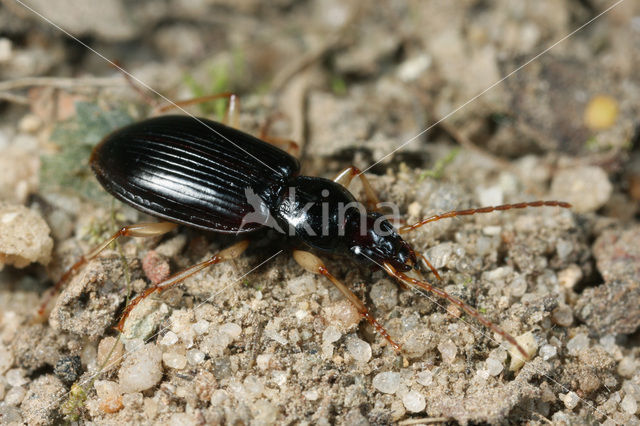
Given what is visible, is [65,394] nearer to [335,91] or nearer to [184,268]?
[184,268]

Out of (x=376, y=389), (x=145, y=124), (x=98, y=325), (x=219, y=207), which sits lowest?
(x=376, y=389)

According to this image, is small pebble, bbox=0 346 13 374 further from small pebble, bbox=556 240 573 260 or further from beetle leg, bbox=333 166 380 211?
small pebble, bbox=556 240 573 260

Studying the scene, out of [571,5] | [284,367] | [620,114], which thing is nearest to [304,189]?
[284,367]

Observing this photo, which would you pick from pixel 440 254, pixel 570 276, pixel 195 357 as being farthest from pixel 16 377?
pixel 570 276

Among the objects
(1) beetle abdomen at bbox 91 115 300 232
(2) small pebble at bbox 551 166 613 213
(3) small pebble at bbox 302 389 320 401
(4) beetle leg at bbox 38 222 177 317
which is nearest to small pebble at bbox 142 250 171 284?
(4) beetle leg at bbox 38 222 177 317

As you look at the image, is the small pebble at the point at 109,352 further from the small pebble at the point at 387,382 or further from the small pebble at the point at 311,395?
the small pebble at the point at 387,382

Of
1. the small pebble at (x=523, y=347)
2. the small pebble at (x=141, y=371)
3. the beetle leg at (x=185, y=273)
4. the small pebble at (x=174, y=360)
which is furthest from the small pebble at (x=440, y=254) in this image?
the small pebble at (x=141, y=371)

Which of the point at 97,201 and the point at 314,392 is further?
the point at 97,201
